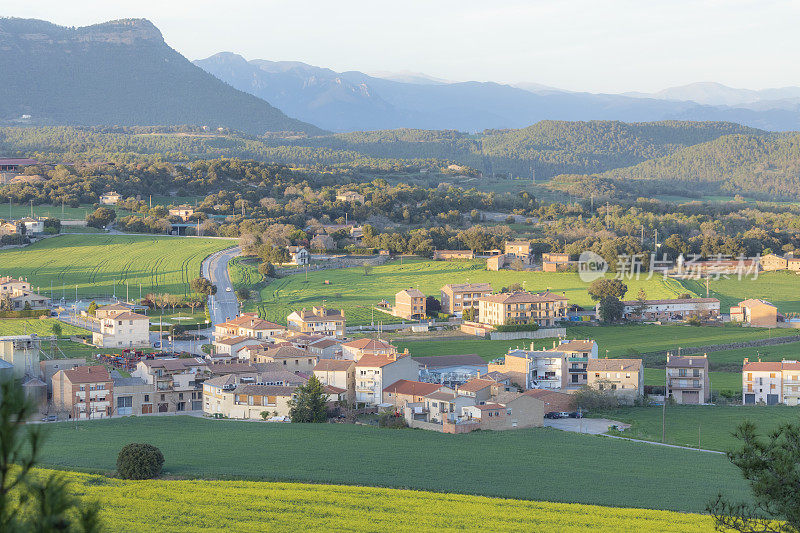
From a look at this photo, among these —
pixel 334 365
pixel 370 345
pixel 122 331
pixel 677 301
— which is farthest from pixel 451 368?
pixel 677 301

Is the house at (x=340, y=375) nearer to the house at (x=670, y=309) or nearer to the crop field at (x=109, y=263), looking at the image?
the crop field at (x=109, y=263)

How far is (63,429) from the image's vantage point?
28.7 metres

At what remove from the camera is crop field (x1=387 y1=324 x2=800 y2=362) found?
42531 millimetres

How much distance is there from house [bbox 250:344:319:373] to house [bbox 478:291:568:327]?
40.7ft

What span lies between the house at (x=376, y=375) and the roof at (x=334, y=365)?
1.57ft

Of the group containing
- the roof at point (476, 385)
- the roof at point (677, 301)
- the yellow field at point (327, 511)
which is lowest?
the roof at point (677, 301)

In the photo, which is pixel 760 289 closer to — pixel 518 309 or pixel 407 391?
pixel 518 309

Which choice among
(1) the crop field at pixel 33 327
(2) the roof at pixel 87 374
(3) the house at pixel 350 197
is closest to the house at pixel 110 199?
(3) the house at pixel 350 197

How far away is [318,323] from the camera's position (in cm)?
4525

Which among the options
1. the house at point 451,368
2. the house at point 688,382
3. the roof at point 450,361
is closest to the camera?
the house at point 688,382

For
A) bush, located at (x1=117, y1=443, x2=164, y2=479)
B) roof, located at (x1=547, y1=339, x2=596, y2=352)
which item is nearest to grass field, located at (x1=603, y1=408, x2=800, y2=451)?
roof, located at (x1=547, y1=339, x2=596, y2=352)

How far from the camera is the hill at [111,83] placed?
166875 mm

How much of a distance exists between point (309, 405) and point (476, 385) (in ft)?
17.4

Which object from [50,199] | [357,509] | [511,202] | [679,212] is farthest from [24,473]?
[679,212]
